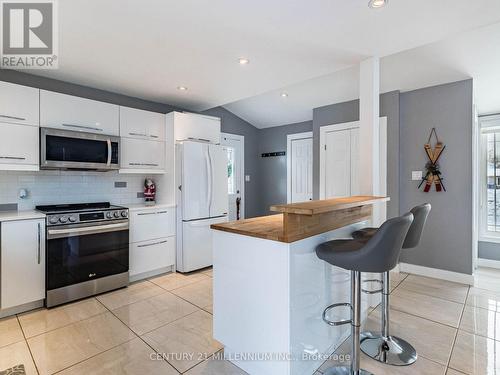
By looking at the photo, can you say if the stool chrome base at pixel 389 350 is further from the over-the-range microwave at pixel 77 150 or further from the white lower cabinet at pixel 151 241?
the over-the-range microwave at pixel 77 150

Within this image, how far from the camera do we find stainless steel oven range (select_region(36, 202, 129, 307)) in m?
2.61

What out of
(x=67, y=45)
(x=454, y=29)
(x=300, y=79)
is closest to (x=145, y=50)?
(x=67, y=45)

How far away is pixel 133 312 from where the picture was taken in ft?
8.34

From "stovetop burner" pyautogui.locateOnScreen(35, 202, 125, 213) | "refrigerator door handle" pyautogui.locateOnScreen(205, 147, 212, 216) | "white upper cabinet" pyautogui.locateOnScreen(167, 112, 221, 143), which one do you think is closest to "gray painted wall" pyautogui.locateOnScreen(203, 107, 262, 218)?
"white upper cabinet" pyautogui.locateOnScreen(167, 112, 221, 143)

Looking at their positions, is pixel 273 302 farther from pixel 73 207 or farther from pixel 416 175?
pixel 416 175

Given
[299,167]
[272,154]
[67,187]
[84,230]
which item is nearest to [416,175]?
[299,167]

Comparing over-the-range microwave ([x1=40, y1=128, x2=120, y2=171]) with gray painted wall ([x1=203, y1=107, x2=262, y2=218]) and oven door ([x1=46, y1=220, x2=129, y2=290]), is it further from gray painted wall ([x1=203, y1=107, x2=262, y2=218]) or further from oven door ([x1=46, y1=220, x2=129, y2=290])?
gray painted wall ([x1=203, y1=107, x2=262, y2=218])

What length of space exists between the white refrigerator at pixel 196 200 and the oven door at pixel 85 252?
71 cm

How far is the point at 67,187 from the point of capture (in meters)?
3.17

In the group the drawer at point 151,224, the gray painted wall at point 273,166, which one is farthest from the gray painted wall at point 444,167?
the drawer at point 151,224

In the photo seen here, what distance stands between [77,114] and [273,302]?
2.86 metres

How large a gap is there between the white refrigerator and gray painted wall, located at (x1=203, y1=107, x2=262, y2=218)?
159cm

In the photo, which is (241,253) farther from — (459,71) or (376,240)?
(459,71)

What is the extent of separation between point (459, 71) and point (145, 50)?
10.9 ft
